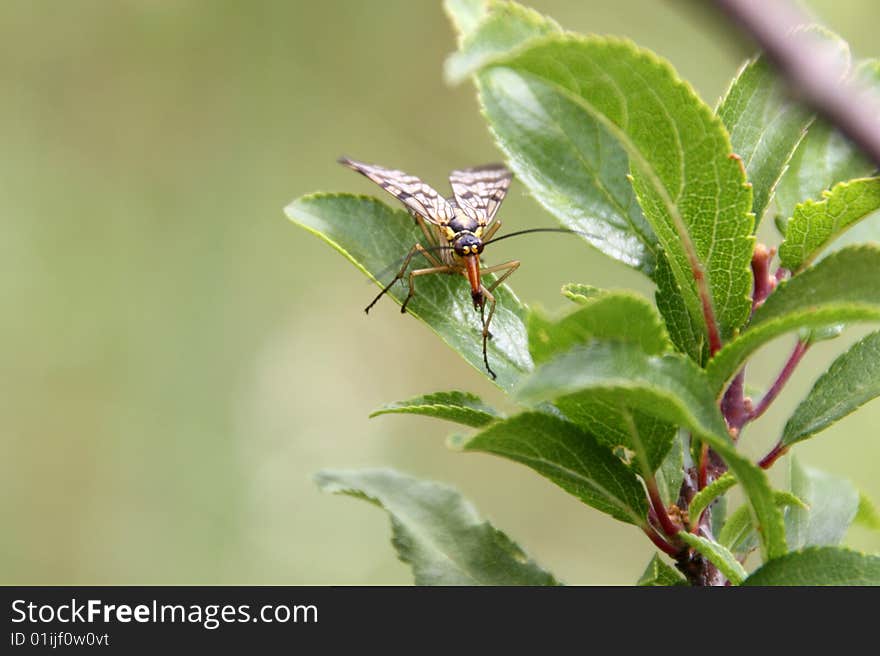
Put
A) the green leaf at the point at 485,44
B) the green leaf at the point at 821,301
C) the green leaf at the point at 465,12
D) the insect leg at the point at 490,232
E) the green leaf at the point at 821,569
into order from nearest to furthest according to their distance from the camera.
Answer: the green leaf at the point at 485,44 < the green leaf at the point at 821,301 < the green leaf at the point at 821,569 < the green leaf at the point at 465,12 < the insect leg at the point at 490,232

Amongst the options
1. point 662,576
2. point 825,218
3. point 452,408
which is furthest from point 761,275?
point 452,408

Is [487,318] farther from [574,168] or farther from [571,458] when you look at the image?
[571,458]

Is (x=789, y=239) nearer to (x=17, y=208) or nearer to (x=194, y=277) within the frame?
(x=194, y=277)

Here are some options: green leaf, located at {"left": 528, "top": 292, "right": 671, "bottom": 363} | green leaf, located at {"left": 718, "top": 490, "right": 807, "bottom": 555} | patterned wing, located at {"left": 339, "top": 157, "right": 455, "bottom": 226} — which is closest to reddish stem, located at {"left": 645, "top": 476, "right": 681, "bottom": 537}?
green leaf, located at {"left": 718, "top": 490, "right": 807, "bottom": 555}

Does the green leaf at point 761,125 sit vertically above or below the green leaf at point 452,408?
above

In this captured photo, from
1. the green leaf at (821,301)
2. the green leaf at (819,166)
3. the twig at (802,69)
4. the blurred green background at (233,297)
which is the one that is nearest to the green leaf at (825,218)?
the green leaf at (819,166)

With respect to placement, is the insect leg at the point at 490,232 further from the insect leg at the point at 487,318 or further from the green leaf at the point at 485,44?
the green leaf at the point at 485,44
